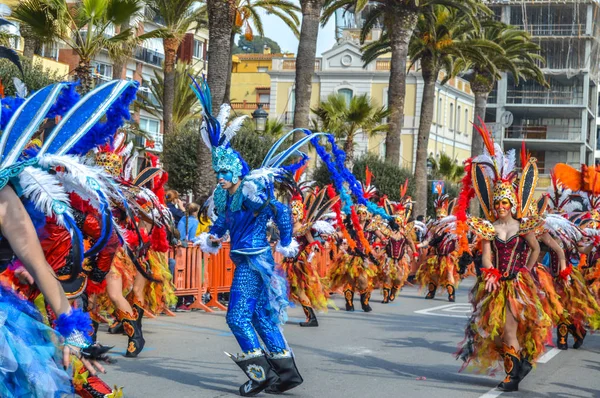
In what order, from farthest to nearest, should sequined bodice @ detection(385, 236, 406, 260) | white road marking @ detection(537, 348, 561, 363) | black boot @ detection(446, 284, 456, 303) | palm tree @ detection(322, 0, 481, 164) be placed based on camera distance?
palm tree @ detection(322, 0, 481, 164), black boot @ detection(446, 284, 456, 303), sequined bodice @ detection(385, 236, 406, 260), white road marking @ detection(537, 348, 561, 363)

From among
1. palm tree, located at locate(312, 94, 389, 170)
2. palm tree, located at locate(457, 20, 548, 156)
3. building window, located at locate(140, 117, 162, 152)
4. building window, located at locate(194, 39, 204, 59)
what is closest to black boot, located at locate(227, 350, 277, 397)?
palm tree, located at locate(312, 94, 389, 170)

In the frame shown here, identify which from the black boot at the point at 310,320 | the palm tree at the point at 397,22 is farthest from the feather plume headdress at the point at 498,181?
the palm tree at the point at 397,22

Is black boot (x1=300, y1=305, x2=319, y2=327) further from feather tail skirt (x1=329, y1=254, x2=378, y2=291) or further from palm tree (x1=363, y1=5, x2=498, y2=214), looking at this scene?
palm tree (x1=363, y1=5, x2=498, y2=214)

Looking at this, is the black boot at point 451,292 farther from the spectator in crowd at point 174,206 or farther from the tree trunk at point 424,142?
the tree trunk at point 424,142

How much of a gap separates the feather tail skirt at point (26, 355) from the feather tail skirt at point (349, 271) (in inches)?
466

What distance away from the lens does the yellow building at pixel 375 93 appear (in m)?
59.6

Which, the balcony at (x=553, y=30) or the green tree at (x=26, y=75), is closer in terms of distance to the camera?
the green tree at (x=26, y=75)

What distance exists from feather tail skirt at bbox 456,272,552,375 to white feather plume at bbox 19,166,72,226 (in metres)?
5.48

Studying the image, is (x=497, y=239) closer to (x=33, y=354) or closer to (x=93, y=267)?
(x=93, y=267)

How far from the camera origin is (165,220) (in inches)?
388

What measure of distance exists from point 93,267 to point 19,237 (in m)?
2.34

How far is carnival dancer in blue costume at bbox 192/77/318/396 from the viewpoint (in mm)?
7906

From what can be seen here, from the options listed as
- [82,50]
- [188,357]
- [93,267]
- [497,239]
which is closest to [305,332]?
[188,357]

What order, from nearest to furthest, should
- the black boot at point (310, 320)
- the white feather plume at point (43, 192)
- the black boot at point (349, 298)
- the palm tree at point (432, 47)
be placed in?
1. the white feather plume at point (43, 192)
2. the black boot at point (310, 320)
3. the black boot at point (349, 298)
4. the palm tree at point (432, 47)
